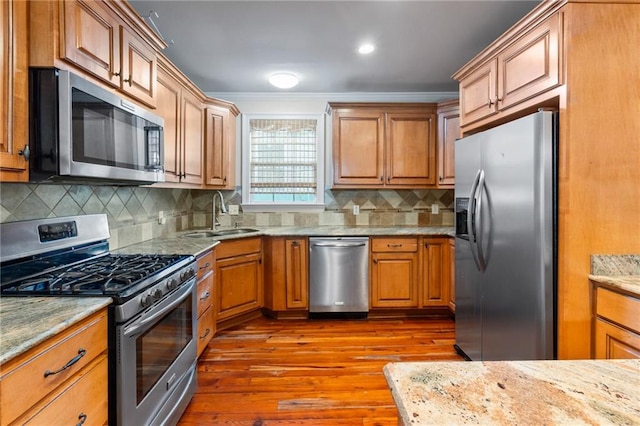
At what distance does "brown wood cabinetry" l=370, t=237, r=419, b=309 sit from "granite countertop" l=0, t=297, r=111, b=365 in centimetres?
255

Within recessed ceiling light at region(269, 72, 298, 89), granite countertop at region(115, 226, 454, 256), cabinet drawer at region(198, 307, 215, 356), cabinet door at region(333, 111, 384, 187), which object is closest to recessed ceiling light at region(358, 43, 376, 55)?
recessed ceiling light at region(269, 72, 298, 89)

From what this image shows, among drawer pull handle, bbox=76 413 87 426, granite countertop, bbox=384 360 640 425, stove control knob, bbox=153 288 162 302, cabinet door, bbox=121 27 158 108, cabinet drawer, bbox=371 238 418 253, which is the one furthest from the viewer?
cabinet drawer, bbox=371 238 418 253

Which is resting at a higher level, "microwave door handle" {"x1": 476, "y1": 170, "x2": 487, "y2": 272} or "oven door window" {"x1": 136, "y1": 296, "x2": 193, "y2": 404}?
"microwave door handle" {"x1": 476, "y1": 170, "x2": 487, "y2": 272}

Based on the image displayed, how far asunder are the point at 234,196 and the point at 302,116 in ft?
4.17

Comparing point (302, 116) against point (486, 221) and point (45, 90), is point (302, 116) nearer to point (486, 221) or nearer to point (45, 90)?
point (486, 221)

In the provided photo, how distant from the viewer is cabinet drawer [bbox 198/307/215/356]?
2305 millimetres

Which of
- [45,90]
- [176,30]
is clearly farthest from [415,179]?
[45,90]

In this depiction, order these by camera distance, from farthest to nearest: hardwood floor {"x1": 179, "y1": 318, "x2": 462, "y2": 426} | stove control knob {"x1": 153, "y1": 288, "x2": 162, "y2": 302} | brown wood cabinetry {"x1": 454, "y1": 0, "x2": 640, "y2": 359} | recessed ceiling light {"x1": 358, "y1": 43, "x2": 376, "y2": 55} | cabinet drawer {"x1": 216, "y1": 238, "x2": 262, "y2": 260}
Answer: cabinet drawer {"x1": 216, "y1": 238, "x2": 262, "y2": 260}, recessed ceiling light {"x1": 358, "y1": 43, "x2": 376, "y2": 55}, hardwood floor {"x1": 179, "y1": 318, "x2": 462, "y2": 426}, brown wood cabinetry {"x1": 454, "y1": 0, "x2": 640, "y2": 359}, stove control knob {"x1": 153, "y1": 288, "x2": 162, "y2": 302}

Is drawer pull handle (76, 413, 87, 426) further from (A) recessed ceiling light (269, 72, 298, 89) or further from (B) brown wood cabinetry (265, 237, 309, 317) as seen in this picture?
(A) recessed ceiling light (269, 72, 298, 89)

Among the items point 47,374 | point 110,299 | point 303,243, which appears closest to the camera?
point 47,374

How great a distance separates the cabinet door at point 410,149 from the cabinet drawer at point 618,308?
220 cm

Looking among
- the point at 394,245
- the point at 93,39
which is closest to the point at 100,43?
the point at 93,39

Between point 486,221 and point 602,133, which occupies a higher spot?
point 602,133

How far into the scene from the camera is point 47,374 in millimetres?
938
